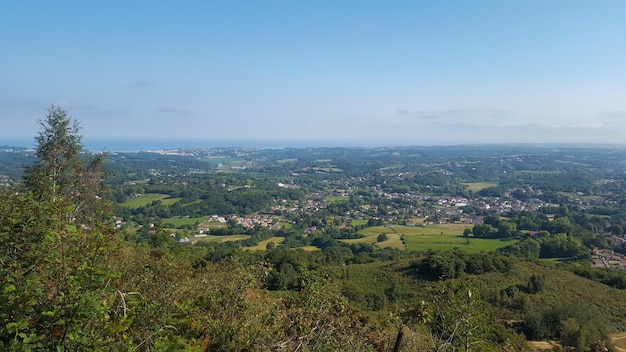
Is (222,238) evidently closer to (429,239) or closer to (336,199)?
(429,239)

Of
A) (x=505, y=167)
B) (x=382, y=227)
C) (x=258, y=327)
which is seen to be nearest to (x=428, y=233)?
(x=382, y=227)

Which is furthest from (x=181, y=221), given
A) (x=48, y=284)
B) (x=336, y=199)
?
(x=48, y=284)

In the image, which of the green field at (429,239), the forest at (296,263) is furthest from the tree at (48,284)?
the green field at (429,239)

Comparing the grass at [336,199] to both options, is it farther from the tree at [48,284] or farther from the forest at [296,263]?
the tree at [48,284]

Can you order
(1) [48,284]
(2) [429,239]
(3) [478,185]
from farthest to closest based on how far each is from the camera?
(3) [478,185]
(2) [429,239]
(1) [48,284]

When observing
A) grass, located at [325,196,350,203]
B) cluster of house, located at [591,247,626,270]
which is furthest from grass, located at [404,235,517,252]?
grass, located at [325,196,350,203]

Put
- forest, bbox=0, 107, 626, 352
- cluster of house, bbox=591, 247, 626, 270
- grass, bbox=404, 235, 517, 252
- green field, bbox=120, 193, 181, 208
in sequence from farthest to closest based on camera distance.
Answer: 1. green field, bbox=120, 193, 181, 208
2. grass, bbox=404, 235, 517, 252
3. cluster of house, bbox=591, 247, 626, 270
4. forest, bbox=0, 107, 626, 352

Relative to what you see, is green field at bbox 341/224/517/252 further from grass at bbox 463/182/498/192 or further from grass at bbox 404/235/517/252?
grass at bbox 463/182/498/192
